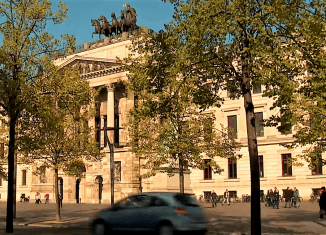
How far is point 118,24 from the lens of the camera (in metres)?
73.1

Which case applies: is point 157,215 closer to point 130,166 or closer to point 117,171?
point 130,166

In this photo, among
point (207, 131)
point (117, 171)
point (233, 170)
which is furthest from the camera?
point (117, 171)

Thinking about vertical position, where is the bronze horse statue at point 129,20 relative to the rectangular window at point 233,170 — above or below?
above

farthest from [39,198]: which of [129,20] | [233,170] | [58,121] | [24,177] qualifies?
[58,121]

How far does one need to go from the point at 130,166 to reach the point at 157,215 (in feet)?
156

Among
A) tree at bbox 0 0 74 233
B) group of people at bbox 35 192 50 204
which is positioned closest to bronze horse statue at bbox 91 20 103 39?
group of people at bbox 35 192 50 204

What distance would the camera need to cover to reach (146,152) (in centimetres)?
3806

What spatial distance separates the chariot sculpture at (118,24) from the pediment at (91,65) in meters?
6.20

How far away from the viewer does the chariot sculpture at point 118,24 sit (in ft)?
236

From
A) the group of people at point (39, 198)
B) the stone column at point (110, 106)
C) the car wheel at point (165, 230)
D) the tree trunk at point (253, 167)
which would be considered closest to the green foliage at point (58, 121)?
the car wheel at point (165, 230)

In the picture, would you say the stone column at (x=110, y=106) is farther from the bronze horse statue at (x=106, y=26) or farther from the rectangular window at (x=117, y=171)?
the bronze horse statue at (x=106, y=26)

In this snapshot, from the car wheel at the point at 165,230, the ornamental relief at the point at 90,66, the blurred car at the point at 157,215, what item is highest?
the ornamental relief at the point at 90,66

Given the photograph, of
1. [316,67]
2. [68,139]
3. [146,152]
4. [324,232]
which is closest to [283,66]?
[316,67]

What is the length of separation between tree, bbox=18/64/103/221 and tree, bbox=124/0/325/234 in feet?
19.6
